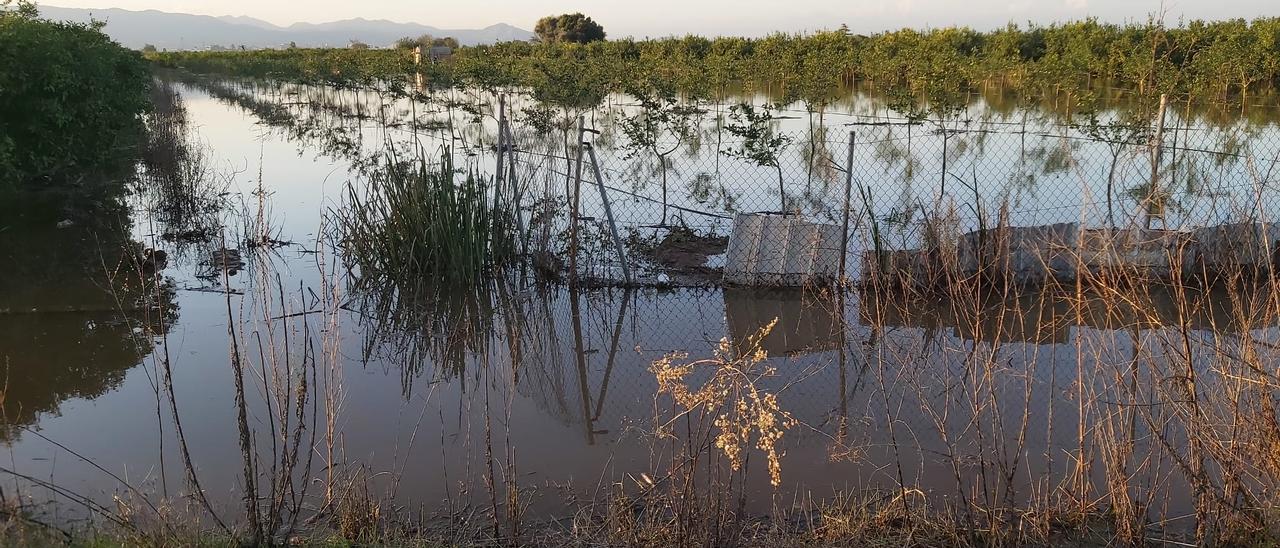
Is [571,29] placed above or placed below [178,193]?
above

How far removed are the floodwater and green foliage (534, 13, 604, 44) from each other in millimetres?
54568

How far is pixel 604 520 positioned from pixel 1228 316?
509cm

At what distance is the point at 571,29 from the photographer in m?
62.9

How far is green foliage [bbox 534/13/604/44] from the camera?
62.7 m

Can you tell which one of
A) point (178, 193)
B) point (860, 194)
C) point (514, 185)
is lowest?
point (178, 193)

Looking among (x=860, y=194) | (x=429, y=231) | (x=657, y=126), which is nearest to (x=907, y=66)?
(x=657, y=126)

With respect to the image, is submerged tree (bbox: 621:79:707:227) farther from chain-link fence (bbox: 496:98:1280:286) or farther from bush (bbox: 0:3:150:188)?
bush (bbox: 0:3:150:188)

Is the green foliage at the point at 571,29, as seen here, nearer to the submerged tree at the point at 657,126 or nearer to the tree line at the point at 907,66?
the tree line at the point at 907,66

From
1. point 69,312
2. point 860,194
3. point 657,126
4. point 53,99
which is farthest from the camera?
point 657,126

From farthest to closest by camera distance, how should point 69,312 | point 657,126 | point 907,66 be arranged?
point 907,66
point 657,126
point 69,312

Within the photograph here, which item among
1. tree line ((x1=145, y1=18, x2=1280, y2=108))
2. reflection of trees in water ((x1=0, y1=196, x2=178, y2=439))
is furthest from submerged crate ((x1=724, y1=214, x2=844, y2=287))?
tree line ((x1=145, y1=18, x2=1280, y2=108))

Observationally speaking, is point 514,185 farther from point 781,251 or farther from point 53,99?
point 53,99

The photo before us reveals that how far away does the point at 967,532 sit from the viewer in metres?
3.36

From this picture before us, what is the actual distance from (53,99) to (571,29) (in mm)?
53863
